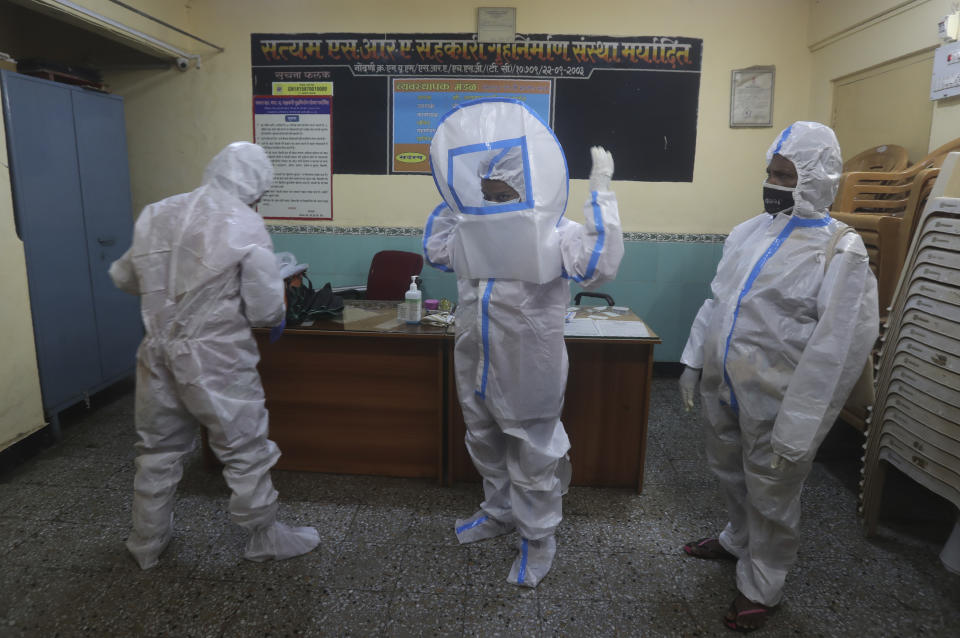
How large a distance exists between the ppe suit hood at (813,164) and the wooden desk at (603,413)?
91 cm

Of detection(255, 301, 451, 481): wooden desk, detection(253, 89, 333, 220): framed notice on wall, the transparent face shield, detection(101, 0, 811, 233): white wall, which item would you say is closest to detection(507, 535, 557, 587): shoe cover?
detection(255, 301, 451, 481): wooden desk

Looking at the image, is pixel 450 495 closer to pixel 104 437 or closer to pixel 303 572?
pixel 303 572

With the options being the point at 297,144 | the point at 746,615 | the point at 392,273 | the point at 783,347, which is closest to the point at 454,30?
the point at 297,144

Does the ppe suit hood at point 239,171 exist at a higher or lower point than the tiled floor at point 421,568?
higher

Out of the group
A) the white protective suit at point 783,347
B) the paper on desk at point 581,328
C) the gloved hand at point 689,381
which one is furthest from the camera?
the paper on desk at point 581,328

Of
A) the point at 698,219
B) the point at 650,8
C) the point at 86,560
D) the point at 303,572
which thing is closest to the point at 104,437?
the point at 86,560

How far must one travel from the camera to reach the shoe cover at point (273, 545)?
202 cm

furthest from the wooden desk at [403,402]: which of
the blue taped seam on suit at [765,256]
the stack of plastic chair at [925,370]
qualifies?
the stack of plastic chair at [925,370]

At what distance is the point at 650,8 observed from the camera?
3.81m

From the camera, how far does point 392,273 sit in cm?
370

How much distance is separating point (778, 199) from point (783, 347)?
1.51 feet

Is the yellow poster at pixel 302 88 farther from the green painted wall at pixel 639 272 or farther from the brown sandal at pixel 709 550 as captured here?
the brown sandal at pixel 709 550

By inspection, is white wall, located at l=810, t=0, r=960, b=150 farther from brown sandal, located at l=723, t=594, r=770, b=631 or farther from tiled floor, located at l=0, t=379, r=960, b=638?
brown sandal, located at l=723, t=594, r=770, b=631

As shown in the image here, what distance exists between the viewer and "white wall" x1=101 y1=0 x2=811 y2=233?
12.6 ft
